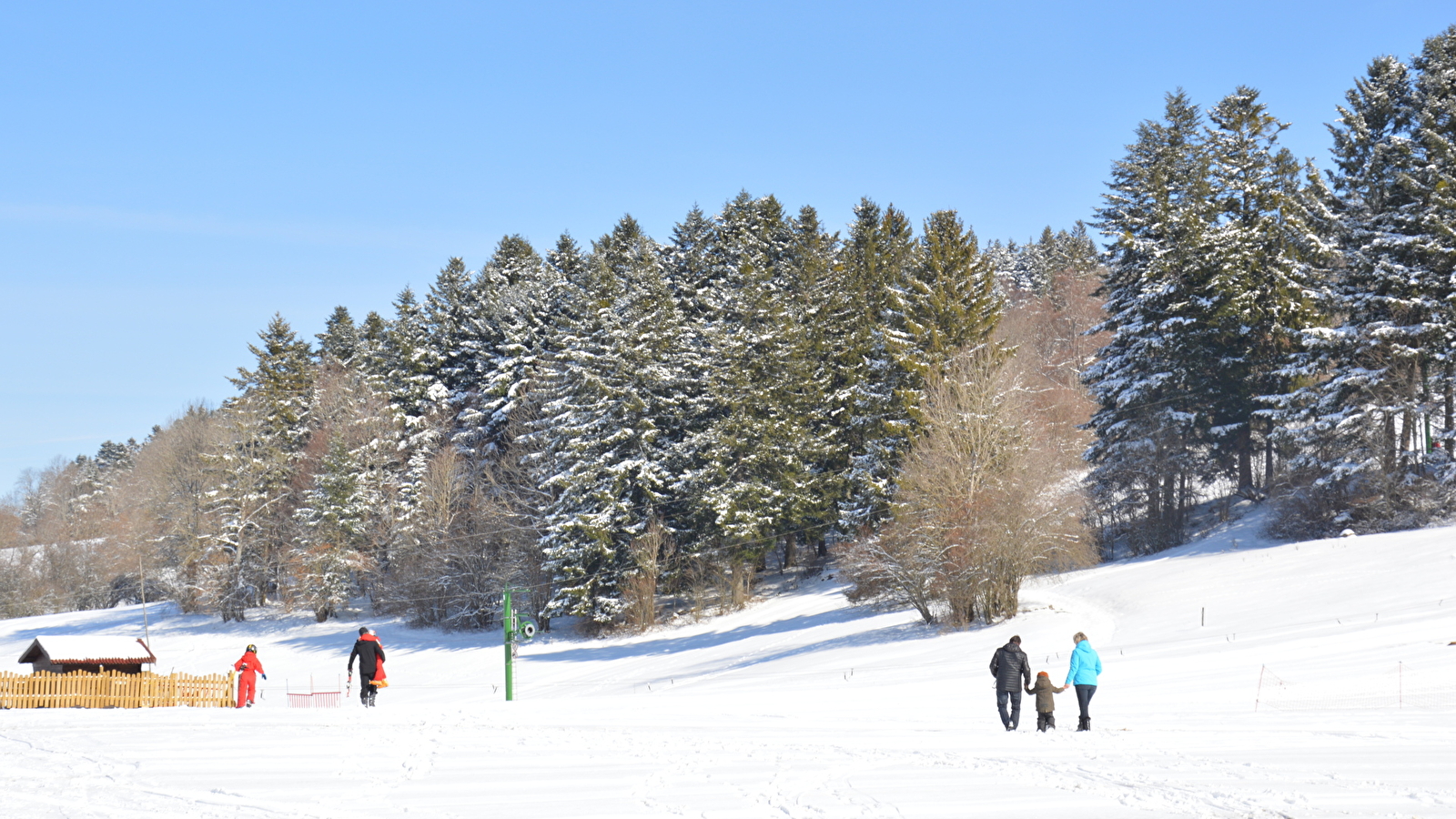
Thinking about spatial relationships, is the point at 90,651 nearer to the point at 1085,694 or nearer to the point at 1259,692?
the point at 1085,694

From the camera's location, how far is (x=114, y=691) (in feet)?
79.8

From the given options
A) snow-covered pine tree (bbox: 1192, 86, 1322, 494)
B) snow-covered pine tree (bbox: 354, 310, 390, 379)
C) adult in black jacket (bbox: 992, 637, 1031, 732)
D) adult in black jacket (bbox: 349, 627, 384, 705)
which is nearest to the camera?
adult in black jacket (bbox: 992, 637, 1031, 732)

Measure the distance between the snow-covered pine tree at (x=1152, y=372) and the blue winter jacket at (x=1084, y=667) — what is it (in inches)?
1210

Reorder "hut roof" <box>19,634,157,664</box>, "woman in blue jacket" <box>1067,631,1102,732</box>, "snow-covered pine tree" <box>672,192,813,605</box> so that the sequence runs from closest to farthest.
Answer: "woman in blue jacket" <box>1067,631,1102,732</box> < "hut roof" <box>19,634,157,664</box> < "snow-covered pine tree" <box>672,192,813,605</box>

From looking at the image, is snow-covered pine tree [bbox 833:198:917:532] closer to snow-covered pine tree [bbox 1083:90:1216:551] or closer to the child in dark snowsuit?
snow-covered pine tree [bbox 1083:90:1216:551]

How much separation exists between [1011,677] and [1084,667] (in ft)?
3.29

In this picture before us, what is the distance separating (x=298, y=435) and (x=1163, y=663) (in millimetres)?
57924

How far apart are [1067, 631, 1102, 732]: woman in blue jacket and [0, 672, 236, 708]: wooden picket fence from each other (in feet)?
60.2

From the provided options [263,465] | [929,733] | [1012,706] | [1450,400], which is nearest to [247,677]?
[929,733]

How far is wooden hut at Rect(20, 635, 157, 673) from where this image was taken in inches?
1163

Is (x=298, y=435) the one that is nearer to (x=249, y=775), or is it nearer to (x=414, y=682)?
(x=414, y=682)

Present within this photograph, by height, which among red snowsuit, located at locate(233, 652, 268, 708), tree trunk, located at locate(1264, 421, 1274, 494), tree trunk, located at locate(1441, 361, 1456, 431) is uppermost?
tree trunk, located at locate(1441, 361, 1456, 431)

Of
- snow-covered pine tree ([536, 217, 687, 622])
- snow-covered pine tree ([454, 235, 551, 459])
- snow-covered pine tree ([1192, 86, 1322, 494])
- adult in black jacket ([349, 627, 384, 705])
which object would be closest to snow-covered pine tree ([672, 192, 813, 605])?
snow-covered pine tree ([536, 217, 687, 622])

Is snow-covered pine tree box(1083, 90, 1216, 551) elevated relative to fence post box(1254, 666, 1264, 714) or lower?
elevated
